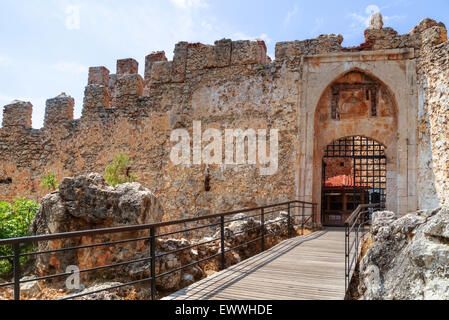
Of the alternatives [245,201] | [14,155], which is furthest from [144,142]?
[14,155]

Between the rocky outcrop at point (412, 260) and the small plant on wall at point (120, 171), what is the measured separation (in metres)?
8.80

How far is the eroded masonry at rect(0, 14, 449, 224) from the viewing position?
1012 centimetres

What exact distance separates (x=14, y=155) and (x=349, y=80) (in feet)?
36.0

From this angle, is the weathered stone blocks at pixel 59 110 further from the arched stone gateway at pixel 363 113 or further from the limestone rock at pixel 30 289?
the limestone rock at pixel 30 289

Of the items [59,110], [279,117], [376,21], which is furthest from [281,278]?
[59,110]

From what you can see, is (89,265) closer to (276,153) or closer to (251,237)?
(251,237)

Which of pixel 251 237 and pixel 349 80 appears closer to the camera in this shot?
pixel 251 237

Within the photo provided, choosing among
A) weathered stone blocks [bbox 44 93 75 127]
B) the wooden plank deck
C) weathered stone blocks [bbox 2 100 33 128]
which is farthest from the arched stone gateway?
weathered stone blocks [bbox 2 100 33 128]

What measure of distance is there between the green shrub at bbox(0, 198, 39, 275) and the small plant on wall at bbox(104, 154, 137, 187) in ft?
6.87

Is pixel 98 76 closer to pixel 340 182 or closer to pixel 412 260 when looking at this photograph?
pixel 340 182

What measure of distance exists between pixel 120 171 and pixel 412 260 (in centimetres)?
1004

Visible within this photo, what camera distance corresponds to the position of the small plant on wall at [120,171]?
37.3 ft

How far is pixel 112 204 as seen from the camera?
265 inches

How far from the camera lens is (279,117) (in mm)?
11219
